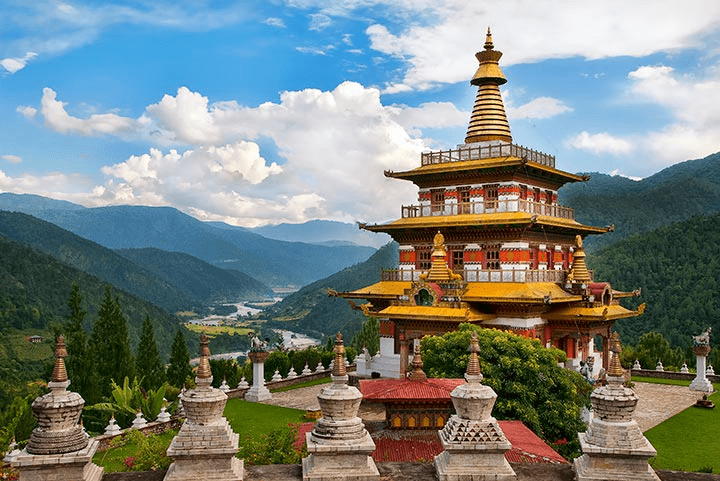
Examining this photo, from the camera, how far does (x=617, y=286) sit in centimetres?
7456

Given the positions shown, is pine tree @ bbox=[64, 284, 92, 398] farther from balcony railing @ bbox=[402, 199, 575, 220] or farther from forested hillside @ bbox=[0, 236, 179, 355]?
forested hillside @ bbox=[0, 236, 179, 355]

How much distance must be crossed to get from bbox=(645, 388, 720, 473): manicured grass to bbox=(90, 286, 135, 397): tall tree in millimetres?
22680

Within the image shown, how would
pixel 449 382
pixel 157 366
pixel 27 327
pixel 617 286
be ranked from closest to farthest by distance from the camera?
pixel 449 382 → pixel 157 366 → pixel 617 286 → pixel 27 327

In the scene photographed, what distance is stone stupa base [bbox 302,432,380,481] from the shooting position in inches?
290

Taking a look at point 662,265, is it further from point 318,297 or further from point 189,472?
point 318,297

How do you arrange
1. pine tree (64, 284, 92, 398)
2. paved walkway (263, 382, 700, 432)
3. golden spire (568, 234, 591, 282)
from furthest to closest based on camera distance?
1. golden spire (568, 234, 591, 282)
2. pine tree (64, 284, 92, 398)
3. paved walkway (263, 382, 700, 432)

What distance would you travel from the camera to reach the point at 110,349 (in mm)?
30359

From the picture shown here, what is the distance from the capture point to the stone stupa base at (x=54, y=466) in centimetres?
692

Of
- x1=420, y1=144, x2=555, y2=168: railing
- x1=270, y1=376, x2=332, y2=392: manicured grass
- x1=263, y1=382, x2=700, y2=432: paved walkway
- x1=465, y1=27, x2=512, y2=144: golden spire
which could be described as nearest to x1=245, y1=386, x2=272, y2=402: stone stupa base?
x1=263, y1=382, x2=700, y2=432: paved walkway

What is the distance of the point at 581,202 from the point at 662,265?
216 feet

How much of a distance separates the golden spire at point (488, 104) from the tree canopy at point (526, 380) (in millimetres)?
15835

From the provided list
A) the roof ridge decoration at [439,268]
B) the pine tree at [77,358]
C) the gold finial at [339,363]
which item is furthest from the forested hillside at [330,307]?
the gold finial at [339,363]

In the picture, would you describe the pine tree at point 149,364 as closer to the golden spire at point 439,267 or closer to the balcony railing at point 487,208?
the golden spire at point 439,267

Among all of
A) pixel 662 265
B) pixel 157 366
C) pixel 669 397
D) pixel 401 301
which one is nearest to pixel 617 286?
pixel 662 265
